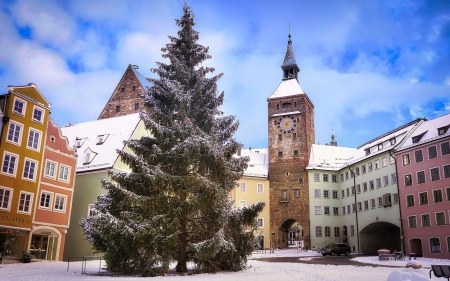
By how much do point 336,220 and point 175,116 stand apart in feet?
139

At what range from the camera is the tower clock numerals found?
208 ft

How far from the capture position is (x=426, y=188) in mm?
42750

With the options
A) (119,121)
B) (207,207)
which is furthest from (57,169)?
(207,207)

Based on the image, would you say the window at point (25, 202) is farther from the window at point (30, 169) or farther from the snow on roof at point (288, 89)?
the snow on roof at point (288, 89)

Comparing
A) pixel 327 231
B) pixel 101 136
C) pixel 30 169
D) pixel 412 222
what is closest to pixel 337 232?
pixel 327 231

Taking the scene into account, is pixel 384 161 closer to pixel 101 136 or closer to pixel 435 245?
pixel 435 245

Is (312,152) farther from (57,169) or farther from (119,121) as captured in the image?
(57,169)

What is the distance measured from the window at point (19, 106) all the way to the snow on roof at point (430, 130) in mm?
36803

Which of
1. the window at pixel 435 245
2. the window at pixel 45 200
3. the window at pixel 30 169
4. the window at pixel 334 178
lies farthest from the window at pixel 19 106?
the window at pixel 334 178

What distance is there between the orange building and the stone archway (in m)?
35.9

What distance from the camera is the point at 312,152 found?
63094mm

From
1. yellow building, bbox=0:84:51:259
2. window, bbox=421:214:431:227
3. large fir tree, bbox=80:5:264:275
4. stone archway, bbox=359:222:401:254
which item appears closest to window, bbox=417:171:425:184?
window, bbox=421:214:431:227

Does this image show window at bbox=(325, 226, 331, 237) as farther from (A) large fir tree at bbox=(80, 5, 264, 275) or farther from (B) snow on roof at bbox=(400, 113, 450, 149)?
(A) large fir tree at bbox=(80, 5, 264, 275)

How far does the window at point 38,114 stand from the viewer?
31.2 metres
